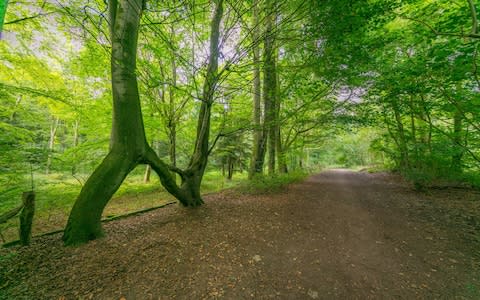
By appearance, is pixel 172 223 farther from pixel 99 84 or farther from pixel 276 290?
pixel 99 84

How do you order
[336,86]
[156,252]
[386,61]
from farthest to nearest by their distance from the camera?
[336,86]
[386,61]
[156,252]

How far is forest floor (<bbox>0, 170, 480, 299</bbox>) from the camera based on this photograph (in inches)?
82.5

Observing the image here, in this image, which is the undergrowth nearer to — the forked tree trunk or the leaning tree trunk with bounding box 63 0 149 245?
the forked tree trunk

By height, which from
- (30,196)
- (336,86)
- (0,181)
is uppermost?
(336,86)

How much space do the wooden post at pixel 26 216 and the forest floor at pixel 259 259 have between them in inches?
6.9

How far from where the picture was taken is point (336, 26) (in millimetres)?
3428

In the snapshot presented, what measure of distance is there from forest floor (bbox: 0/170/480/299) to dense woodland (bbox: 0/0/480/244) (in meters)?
0.69

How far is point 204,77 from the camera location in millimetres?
3697

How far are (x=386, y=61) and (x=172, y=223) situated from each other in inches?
298

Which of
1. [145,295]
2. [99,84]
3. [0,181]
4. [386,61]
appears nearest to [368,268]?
[145,295]

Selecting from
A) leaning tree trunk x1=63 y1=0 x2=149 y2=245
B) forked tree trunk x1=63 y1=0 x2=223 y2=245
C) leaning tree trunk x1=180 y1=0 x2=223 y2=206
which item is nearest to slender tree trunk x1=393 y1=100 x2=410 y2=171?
leaning tree trunk x1=180 y1=0 x2=223 y2=206

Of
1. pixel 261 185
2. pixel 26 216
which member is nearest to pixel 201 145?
pixel 261 185

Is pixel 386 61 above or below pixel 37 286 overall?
above

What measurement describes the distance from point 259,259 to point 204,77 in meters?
3.65
